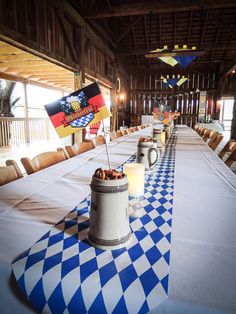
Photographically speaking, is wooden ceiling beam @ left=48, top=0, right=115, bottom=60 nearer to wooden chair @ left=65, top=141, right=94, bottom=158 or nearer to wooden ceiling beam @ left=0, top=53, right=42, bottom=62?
wooden ceiling beam @ left=0, top=53, right=42, bottom=62

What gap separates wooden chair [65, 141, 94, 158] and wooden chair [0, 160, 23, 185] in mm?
953

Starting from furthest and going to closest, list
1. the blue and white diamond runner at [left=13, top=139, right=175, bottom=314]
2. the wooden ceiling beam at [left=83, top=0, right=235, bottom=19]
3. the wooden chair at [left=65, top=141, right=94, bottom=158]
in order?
the wooden ceiling beam at [left=83, top=0, right=235, bottom=19] → the wooden chair at [left=65, top=141, right=94, bottom=158] → the blue and white diamond runner at [left=13, top=139, right=175, bottom=314]

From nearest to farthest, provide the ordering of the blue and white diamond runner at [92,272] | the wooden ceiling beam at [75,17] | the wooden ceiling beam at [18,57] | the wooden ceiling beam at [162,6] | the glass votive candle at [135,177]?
the blue and white diamond runner at [92,272] → the glass votive candle at [135,177] → the wooden ceiling beam at [75,17] → the wooden ceiling beam at [18,57] → the wooden ceiling beam at [162,6]

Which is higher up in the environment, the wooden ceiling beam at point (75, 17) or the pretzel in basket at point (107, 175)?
the wooden ceiling beam at point (75, 17)

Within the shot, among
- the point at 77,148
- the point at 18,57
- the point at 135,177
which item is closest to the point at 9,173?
the point at 135,177

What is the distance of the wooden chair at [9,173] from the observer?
1.38 m

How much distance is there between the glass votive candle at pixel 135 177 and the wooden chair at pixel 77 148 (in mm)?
1568

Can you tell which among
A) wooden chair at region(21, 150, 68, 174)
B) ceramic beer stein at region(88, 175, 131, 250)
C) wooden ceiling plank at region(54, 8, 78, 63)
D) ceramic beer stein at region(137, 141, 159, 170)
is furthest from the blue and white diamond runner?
wooden ceiling plank at region(54, 8, 78, 63)

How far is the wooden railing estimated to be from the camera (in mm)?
8641

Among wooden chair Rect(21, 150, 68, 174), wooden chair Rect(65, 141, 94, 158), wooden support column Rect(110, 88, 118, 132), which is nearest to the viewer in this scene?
wooden chair Rect(21, 150, 68, 174)

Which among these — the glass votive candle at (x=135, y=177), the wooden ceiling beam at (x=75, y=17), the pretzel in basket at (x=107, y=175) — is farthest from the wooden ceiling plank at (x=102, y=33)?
the pretzel in basket at (x=107, y=175)

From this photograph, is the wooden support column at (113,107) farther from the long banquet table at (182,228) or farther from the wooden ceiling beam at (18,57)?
the long banquet table at (182,228)

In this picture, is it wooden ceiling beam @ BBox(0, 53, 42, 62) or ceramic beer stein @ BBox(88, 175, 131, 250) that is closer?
ceramic beer stein @ BBox(88, 175, 131, 250)

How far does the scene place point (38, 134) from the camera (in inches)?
435
